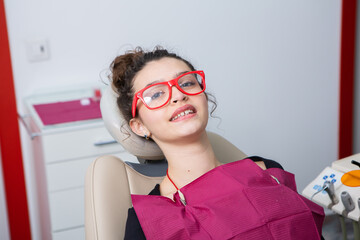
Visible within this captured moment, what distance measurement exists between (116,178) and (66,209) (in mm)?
807

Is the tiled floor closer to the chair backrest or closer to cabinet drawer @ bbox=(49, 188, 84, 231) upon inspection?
cabinet drawer @ bbox=(49, 188, 84, 231)

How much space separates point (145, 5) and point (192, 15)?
0.86 ft

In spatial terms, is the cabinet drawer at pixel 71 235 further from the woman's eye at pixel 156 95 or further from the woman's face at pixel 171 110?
the woman's eye at pixel 156 95

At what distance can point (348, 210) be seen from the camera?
4.19 ft

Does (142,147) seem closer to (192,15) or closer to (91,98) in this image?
(91,98)

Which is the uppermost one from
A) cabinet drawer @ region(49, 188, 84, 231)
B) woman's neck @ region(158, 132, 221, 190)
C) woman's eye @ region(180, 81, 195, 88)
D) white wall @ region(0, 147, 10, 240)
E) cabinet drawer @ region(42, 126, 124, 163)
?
woman's eye @ region(180, 81, 195, 88)

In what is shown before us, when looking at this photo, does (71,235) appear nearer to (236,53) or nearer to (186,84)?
(186,84)

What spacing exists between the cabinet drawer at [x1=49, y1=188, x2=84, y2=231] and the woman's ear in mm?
790

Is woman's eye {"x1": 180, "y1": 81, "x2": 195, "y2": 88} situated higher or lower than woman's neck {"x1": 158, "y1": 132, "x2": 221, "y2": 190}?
higher

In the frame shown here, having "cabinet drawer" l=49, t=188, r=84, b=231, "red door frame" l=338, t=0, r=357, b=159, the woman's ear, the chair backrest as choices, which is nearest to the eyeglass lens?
the woman's ear

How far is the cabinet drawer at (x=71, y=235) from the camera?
83.3 inches

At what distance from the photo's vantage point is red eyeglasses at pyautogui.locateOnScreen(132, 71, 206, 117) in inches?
53.1

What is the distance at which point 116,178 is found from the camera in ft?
4.58

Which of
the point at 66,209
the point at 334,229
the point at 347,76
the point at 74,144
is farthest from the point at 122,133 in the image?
the point at 347,76
